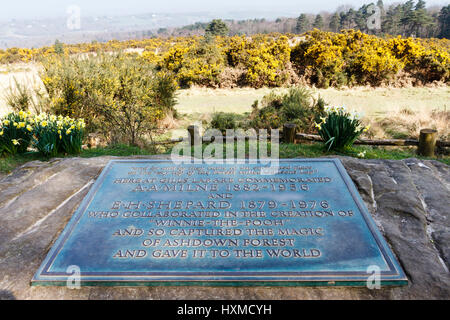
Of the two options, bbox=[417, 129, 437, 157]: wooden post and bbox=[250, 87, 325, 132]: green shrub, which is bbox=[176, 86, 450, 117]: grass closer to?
bbox=[250, 87, 325, 132]: green shrub

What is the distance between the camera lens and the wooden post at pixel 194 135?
5.76 m

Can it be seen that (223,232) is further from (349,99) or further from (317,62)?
(317,62)

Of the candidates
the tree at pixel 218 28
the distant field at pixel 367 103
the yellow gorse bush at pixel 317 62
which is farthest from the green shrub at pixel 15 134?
the tree at pixel 218 28

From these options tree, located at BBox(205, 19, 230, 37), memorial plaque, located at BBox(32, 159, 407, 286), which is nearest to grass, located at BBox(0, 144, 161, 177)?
memorial plaque, located at BBox(32, 159, 407, 286)

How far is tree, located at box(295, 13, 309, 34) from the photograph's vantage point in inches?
1673

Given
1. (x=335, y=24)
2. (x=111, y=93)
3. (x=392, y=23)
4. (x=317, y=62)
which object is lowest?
(x=111, y=93)

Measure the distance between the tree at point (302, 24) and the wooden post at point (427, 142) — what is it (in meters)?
40.5

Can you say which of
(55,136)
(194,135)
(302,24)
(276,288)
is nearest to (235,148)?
(194,135)

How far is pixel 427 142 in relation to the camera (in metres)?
5.37

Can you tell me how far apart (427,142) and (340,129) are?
1.73 meters

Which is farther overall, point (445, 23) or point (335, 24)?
point (335, 24)

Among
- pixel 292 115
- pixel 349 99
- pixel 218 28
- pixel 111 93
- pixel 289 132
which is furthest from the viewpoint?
pixel 218 28

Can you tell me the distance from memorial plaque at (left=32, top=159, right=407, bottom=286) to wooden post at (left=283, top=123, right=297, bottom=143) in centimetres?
256
